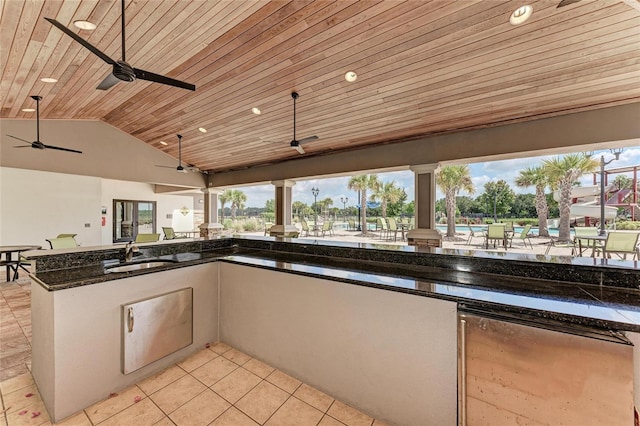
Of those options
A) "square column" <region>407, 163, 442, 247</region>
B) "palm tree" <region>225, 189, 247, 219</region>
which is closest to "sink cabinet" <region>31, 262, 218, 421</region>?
"square column" <region>407, 163, 442, 247</region>

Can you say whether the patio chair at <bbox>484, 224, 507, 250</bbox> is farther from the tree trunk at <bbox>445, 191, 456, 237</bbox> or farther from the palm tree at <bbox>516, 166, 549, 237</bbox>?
the palm tree at <bbox>516, 166, 549, 237</bbox>

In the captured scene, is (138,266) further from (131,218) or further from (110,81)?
(131,218)

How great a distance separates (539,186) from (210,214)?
11464 millimetres

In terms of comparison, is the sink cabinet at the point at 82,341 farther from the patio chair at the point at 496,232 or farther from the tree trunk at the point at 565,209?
the tree trunk at the point at 565,209

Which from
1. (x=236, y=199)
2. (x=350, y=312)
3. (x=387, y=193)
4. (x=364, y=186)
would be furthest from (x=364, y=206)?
(x=350, y=312)

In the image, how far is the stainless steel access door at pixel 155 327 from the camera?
6.12 feet

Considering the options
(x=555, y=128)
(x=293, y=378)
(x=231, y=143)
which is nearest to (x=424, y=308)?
(x=293, y=378)

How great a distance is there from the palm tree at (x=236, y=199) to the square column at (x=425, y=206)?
15491mm

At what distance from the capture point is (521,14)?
2.23m

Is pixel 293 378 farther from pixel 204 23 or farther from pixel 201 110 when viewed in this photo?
pixel 201 110

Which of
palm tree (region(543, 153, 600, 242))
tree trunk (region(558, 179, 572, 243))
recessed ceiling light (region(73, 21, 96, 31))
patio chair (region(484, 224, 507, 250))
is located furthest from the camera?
tree trunk (region(558, 179, 572, 243))

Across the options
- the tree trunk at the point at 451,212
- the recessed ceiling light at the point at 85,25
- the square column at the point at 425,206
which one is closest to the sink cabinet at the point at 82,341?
the recessed ceiling light at the point at 85,25

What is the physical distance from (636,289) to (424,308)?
1097mm

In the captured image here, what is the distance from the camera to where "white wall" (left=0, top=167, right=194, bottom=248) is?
6.28 m
